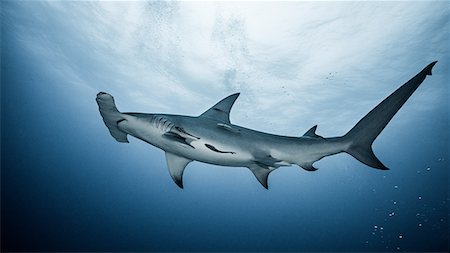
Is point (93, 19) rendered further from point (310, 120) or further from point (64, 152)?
point (64, 152)

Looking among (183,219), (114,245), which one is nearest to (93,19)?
(114,245)

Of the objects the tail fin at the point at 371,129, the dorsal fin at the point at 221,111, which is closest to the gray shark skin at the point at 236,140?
the tail fin at the point at 371,129

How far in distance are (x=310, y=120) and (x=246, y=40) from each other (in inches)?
375

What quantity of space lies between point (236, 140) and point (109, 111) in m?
1.86

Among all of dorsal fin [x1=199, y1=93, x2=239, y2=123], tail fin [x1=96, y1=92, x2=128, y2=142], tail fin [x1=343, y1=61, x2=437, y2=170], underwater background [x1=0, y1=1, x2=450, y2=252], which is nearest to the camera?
tail fin [x1=343, y1=61, x2=437, y2=170]

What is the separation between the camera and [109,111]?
389 cm

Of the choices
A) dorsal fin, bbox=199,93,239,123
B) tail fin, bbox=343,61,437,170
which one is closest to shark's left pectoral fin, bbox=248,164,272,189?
dorsal fin, bbox=199,93,239,123

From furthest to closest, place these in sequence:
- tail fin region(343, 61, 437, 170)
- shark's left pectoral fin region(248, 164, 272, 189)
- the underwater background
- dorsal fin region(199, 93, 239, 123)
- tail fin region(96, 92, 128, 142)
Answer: the underwater background, dorsal fin region(199, 93, 239, 123), shark's left pectoral fin region(248, 164, 272, 189), tail fin region(96, 92, 128, 142), tail fin region(343, 61, 437, 170)

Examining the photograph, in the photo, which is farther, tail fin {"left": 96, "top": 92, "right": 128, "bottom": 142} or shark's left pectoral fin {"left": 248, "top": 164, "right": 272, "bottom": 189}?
shark's left pectoral fin {"left": 248, "top": 164, "right": 272, "bottom": 189}

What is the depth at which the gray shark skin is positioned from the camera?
372 centimetres

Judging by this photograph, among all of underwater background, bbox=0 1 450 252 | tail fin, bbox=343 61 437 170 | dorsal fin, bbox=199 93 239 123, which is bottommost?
tail fin, bbox=343 61 437 170

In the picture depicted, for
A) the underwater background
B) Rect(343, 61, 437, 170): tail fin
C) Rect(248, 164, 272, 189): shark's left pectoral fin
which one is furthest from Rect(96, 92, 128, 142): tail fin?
the underwater background

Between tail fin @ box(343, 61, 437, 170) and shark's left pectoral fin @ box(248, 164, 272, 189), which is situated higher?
tail fin @ box(343, 61, 437, 170)

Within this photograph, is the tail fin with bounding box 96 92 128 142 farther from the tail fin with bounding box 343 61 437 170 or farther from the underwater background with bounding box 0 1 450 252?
the underwater background with bounding box 0 1 450 252
